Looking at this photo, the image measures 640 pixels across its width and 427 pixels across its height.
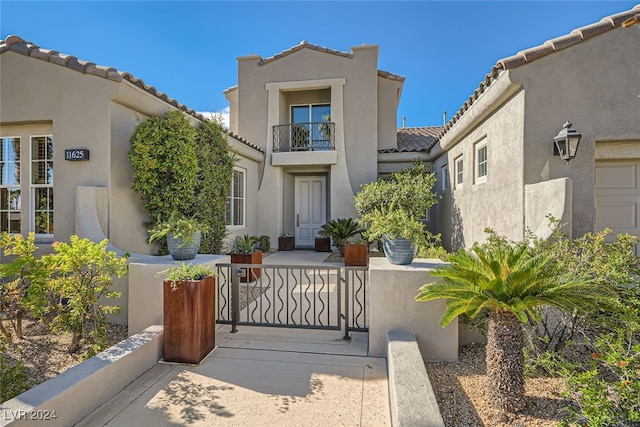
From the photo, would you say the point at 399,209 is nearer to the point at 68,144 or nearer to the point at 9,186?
the point at 68,144

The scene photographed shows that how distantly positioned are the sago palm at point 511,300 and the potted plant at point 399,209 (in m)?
1.11

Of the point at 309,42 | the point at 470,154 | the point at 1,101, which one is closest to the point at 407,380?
the point at 470,154

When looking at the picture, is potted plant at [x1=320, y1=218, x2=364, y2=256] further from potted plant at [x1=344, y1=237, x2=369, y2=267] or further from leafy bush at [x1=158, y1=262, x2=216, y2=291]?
leafy bush at [x1=158, y1=262, x2=216, y2=291]

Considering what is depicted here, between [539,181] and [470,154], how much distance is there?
2.97m

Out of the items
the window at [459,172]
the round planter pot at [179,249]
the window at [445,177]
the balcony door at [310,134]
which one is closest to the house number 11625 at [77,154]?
the round planter pot at [179,249]

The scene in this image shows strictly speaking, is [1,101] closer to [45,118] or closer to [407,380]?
[45,118]

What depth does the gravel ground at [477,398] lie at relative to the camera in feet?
9.65

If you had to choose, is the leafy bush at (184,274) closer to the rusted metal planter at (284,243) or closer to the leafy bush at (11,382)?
the leafy bush at (11,382)

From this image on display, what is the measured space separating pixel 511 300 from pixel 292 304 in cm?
429

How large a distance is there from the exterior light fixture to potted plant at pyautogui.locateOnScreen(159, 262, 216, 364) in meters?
5.87

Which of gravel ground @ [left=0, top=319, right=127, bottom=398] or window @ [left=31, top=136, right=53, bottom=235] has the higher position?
window @ [left=31, top=136, right=53, bottom=235]

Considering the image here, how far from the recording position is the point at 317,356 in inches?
167

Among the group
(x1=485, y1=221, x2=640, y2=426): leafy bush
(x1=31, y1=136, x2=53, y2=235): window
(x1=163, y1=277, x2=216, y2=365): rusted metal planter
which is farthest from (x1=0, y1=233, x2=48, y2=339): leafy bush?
(x1=485, y1=221, x2=640, y2=426): leafy bush

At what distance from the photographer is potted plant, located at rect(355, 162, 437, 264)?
443cm
